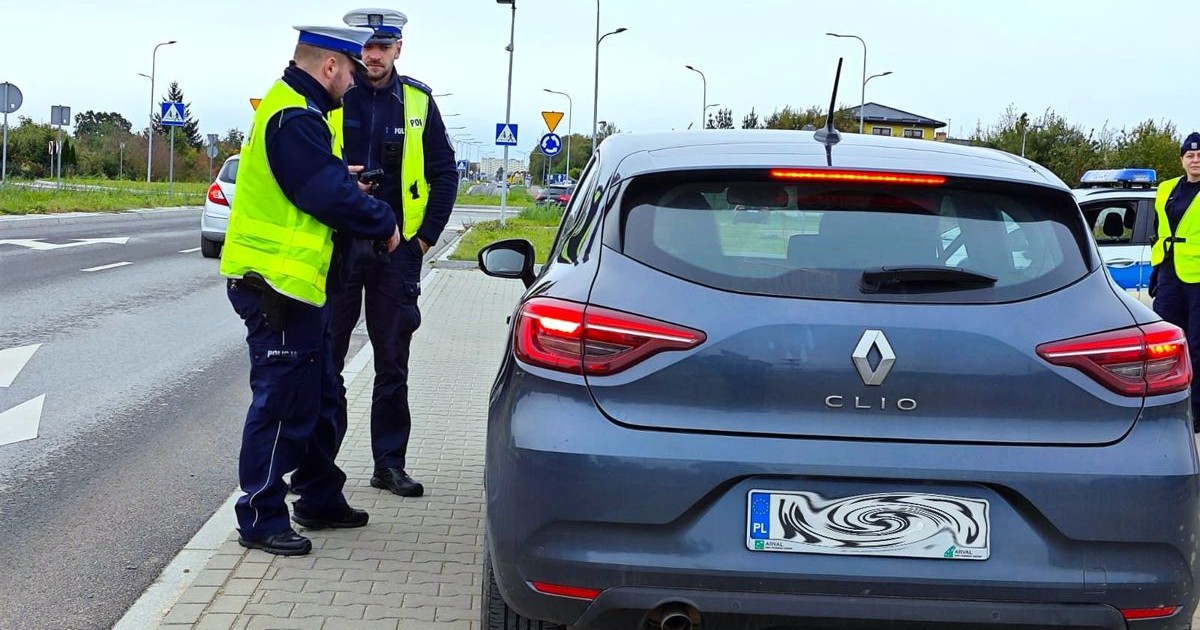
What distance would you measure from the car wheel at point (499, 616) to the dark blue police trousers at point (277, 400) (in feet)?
5.13

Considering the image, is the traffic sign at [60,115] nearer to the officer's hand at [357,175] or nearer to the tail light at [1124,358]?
the officer's hand at [357,175]

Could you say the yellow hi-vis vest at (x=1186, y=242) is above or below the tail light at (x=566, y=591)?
above

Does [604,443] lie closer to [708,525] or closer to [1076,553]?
[708,525]

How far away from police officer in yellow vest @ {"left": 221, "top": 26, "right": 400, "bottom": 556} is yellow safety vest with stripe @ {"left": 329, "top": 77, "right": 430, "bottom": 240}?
69 cm

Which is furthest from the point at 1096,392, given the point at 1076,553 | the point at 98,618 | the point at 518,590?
the point at 98,618

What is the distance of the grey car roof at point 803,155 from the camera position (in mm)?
3307

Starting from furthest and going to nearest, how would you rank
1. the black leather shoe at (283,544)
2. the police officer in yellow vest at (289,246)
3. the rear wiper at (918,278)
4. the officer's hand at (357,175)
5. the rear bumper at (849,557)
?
1. the officer's hand at (357,175)
2. the black leather shoe at (283,544)
3. the police officer in yellow vest at (289,246)
4. the rear wiper at (918,278)
5. the rear bumper at (849,557)

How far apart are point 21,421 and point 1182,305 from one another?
6.97 metres

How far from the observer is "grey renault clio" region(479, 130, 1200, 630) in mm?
2879

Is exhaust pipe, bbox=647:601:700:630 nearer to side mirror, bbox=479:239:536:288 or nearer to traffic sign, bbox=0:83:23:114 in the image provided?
side mirror, bbox=479:239:536:288

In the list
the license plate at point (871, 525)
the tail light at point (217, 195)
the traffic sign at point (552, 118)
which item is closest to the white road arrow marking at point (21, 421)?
the license plate at point (871, 525)

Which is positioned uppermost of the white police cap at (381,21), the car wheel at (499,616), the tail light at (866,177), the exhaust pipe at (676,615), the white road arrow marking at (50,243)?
the white police cap at (381,21)

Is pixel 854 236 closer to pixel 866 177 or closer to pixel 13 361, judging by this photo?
pixel 866 177

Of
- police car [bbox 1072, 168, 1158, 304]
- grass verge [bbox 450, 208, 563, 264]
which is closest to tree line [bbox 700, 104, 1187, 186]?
grass verge [bbox 450, 208, 563, 264]
